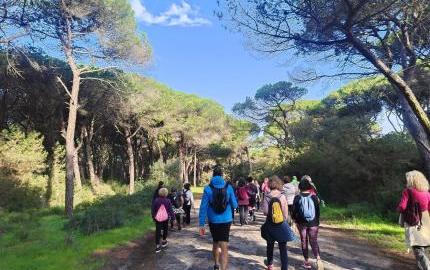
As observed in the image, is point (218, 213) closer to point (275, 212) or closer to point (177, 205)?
point (275, 212)

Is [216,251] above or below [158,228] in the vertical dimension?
below

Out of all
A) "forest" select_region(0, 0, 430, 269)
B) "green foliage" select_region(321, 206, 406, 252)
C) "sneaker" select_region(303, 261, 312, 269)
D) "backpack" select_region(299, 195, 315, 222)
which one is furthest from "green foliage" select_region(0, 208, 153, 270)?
"green foliage" select_region(321, 206, 406, 252)

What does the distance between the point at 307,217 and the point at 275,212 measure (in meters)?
0.85

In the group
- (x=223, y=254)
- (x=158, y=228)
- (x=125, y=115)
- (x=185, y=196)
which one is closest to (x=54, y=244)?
(x=158, y=228)

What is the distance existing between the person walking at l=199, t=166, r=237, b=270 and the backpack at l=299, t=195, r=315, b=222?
1.44 m

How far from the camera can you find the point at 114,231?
12844 millimetres

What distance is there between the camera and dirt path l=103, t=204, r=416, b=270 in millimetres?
8555

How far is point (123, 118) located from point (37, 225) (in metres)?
17.6

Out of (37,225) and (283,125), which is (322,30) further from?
(283,125)

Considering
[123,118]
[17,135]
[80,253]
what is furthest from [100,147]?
[80,253]

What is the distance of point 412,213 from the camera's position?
688 centimetres

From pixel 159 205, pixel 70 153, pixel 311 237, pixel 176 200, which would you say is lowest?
pixel 311 237

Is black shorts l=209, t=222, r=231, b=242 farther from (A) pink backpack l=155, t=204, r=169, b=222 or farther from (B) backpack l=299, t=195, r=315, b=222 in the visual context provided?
(A) pink backpack l=155, t=204, r=169, b=222

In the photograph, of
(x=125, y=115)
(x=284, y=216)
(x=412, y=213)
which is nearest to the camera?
(x=412, y=213)
